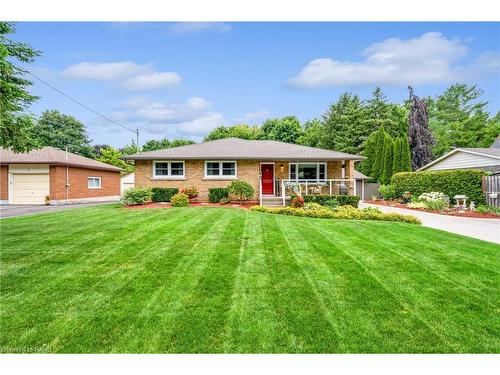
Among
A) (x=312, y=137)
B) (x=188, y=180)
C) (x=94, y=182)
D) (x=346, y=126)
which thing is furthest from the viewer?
(x=312, y=137)

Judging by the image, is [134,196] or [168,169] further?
[168,169]

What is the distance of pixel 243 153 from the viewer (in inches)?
682

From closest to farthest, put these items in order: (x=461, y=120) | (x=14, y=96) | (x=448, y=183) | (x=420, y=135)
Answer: (x=14, y=96) < (x=448, y=183) < (x=420, y=135) < (x=461, y=120)

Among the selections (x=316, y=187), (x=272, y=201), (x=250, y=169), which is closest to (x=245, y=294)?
(x=272, y=201)

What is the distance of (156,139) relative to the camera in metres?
39.6

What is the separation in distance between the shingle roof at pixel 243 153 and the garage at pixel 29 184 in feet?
23.5

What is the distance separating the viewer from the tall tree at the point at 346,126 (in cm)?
3534

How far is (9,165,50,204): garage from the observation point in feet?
64.4

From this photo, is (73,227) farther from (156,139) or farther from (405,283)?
(156,139)

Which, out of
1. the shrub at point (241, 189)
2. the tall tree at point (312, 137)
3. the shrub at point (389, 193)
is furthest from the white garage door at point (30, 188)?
the tall tree at point (312, 137)

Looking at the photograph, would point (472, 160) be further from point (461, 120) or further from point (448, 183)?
point (461, 120)

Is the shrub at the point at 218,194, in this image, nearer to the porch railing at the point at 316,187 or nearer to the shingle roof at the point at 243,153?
the shingle roof at the point at 243,153

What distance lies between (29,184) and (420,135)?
1273 inches
